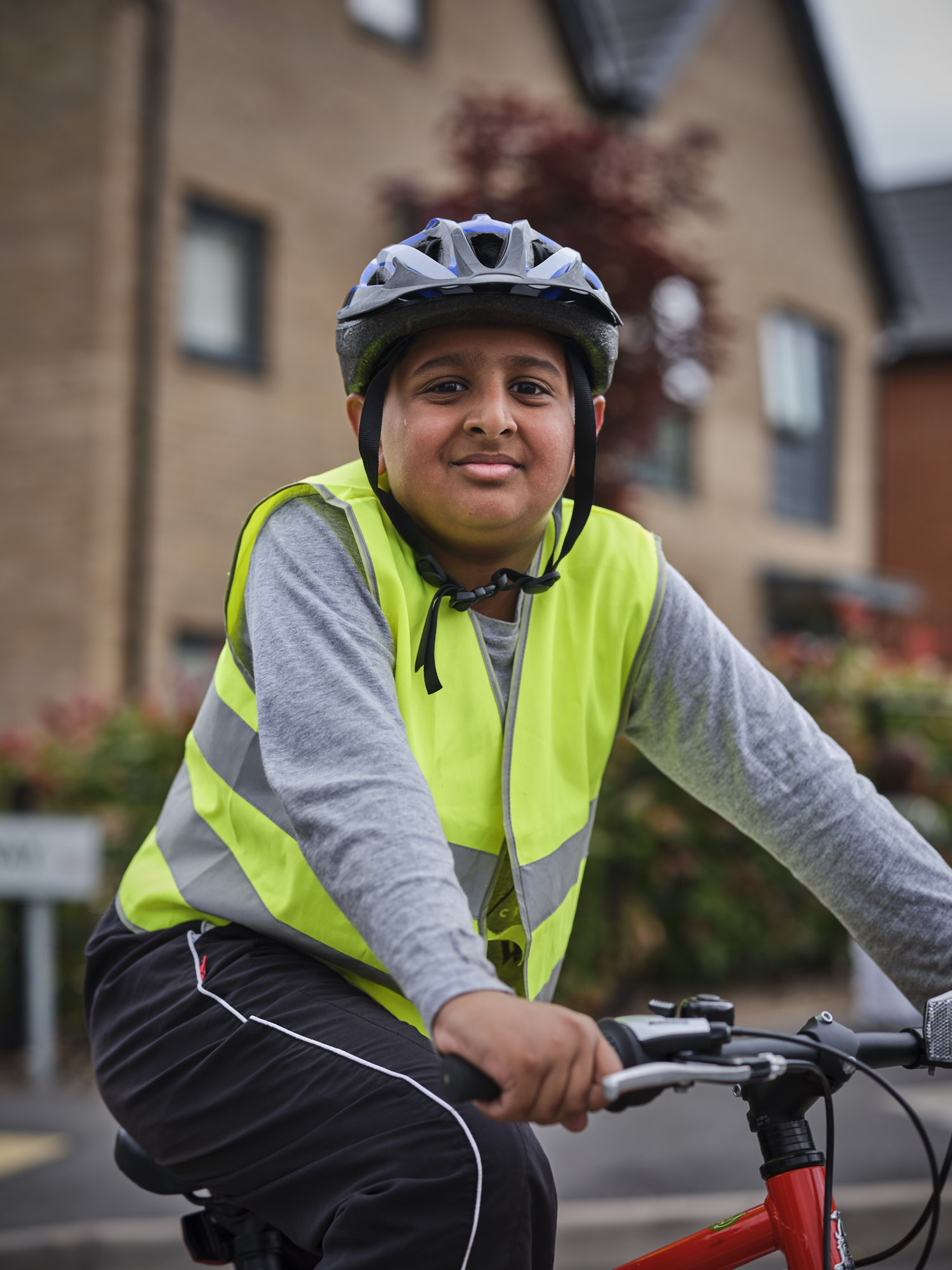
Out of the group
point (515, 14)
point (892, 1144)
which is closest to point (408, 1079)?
point (892, 1144)

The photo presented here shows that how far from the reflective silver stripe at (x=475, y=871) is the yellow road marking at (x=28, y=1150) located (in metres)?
4.29

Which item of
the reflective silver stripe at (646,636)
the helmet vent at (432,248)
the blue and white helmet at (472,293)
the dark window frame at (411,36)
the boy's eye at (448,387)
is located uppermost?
the dark window frame at (411,36)

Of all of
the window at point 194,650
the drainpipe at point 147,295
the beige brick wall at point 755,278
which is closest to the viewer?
the drainpipe at point 147,295

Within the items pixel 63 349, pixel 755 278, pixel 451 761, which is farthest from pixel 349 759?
pixel 755 278

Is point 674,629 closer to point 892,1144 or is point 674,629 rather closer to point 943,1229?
point 943,1229

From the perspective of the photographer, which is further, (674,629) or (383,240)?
(383,240)

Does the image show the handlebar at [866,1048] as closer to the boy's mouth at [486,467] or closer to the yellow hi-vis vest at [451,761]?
the yellow hi-vis vest at [451,761]

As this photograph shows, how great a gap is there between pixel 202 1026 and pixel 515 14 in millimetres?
15598

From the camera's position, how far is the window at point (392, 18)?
14.4 meters

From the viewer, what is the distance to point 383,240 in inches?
571

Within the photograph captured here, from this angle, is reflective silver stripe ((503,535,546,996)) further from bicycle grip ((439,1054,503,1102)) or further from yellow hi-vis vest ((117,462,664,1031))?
bicycle grip ((439,1054,503,1102))

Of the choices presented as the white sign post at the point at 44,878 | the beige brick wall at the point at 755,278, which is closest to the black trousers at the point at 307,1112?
the white sign post at the point at 44,878

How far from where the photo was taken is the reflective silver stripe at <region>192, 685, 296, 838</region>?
2246 mm

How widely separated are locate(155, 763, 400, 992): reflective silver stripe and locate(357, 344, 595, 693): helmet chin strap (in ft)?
1.35
